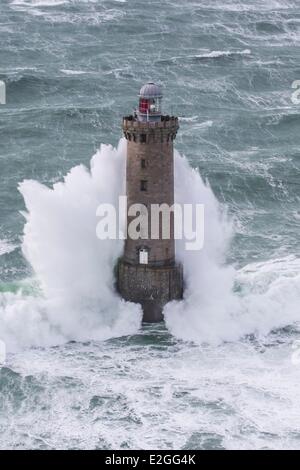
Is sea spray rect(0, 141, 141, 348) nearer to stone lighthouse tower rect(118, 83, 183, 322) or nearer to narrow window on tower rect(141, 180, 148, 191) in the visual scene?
stone lighthouse tower rect(118, 83, 183, 322)

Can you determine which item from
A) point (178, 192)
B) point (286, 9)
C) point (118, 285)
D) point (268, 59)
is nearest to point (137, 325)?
point (118, 285)

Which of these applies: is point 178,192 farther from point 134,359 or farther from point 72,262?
A: point 134,359

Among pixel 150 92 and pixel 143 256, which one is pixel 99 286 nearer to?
pixel 143 256

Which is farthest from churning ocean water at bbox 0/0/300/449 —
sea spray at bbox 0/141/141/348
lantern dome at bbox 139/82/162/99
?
lantern dome at bbox 139/82/162/99

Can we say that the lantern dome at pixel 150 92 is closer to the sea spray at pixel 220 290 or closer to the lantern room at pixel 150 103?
the lantern room at pixel 150 103

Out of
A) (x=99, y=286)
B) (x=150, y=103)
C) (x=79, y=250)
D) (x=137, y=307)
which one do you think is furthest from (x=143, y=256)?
(x=150, y=103)
